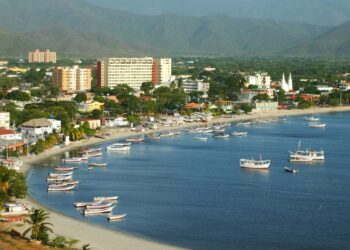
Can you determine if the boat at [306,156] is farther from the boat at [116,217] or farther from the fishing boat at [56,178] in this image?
the boat at [116,217]

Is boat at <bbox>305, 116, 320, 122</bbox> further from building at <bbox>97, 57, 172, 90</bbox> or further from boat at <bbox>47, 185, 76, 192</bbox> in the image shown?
boat at <bbox>47, 185, 76, 192</bbox>

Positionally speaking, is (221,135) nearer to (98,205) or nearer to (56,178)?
(56,178)

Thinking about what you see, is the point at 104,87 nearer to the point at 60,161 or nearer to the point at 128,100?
the point at 128,100

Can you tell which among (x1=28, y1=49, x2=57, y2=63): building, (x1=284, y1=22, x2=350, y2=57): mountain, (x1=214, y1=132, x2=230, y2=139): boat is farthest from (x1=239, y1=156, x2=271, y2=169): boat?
(x1=284, y1=22, x2=350, y2=57): mountain

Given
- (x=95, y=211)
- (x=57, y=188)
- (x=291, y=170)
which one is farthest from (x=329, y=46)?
(x=95, y=211)

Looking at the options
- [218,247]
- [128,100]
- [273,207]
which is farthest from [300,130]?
[218,247]
